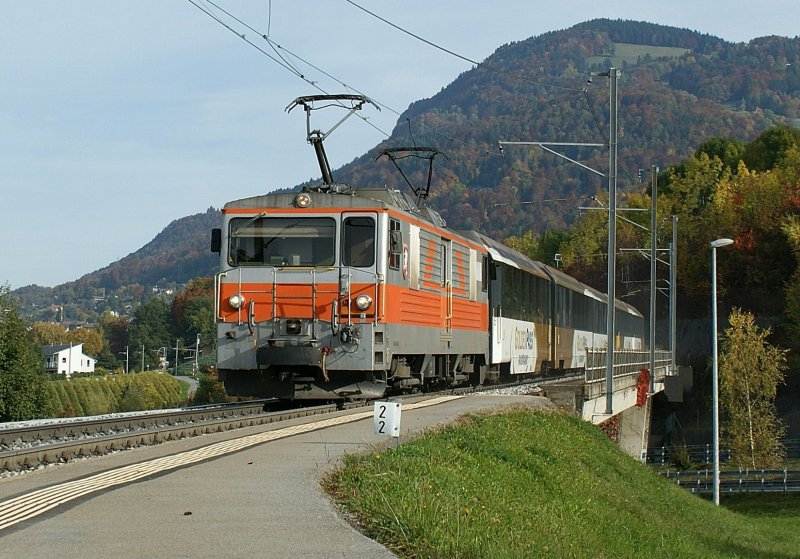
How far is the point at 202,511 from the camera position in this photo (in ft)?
29.9

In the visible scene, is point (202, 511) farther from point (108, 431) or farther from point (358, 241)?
point (358, 241)

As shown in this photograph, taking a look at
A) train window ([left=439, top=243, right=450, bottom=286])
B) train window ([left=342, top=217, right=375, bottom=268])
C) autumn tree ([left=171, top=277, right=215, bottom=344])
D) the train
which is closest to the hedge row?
autumn tree ([left=171, top=277, right=215, bottom=344])

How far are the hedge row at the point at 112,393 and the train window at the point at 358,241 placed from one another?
64.2 m

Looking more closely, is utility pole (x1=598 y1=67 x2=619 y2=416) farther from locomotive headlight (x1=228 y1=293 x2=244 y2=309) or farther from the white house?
the white house

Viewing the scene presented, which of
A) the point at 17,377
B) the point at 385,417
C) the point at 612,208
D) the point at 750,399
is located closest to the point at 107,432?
the point at 385,417

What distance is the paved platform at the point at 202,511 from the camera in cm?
766

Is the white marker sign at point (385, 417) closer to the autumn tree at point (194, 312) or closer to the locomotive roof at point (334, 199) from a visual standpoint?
the locomotive roof at point (334, 199)

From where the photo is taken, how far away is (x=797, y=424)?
7131 centimetres

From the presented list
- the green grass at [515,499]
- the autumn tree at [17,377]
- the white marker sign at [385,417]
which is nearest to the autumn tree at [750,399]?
the autumn tree at [17,377]

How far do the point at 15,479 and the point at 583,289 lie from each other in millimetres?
43909

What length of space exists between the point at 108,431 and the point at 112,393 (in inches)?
3340

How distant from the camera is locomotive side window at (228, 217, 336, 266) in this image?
69.4ft

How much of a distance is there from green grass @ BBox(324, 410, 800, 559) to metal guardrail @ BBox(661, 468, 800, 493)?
27.3 metres

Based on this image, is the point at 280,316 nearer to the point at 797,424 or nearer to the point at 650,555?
the point at 650,555
